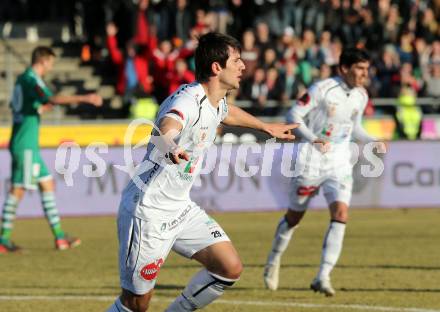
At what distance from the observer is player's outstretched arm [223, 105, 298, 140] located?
793 centimetres

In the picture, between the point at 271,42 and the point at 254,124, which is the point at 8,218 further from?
the point at 271,42

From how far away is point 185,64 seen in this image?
75.8 feet

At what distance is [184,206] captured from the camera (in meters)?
7.89

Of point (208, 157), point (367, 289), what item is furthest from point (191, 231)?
point (208, 157)

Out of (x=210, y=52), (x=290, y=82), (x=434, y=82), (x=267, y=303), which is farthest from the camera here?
(x=434, y=82)

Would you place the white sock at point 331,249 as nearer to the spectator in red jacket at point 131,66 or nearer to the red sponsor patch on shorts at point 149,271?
the red sponsor patch on shorts at point 149,271

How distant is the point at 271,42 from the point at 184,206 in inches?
677

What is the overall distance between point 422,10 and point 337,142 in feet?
55.3

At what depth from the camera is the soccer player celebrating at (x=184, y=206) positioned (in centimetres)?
760

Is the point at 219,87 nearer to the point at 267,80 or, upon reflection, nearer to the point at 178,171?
the point at 178,171

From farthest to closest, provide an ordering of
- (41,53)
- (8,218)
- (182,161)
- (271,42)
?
1. (271,42)
2. (8,218)
3. (41,53)
4. (182,161)

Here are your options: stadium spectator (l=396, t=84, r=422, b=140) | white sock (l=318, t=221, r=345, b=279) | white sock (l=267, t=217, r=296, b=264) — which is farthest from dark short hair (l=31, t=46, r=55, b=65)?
stadium spectator (l=396, t=84, r=422, b=140)

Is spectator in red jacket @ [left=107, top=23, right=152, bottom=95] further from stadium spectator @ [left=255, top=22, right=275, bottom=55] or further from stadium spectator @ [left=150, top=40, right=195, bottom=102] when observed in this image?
stadium spectator @ [left=255, top=22, right=275, bottom=55]

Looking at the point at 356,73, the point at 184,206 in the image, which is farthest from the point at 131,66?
the point at 184,206
